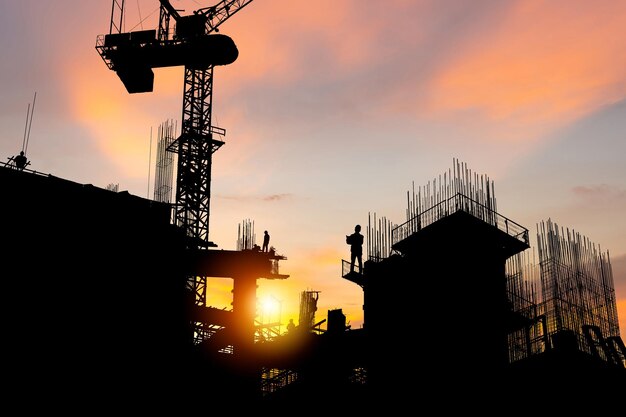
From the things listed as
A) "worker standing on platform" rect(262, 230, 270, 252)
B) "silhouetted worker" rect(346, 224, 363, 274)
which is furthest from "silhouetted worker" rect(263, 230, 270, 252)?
"silhouetted worker" rect(346, 224, 363, 274)

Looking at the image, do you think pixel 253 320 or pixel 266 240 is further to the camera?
pixel 266 240

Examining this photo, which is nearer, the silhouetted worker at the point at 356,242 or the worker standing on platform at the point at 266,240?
the silhouetted worker at the point at 356,242

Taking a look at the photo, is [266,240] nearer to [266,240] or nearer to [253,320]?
[266,240]

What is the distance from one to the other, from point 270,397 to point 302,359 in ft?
37.9

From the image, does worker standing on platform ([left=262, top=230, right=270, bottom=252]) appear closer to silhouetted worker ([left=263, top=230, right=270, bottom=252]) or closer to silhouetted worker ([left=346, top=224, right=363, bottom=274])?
silhouetted worker ([left=263, top=230, right=270, bottom=252])

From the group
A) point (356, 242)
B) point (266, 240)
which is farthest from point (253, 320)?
point (266, 240)

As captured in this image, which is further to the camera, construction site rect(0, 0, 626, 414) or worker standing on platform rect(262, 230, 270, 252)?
worker standing on platform rect(262, 230, 270, 252)

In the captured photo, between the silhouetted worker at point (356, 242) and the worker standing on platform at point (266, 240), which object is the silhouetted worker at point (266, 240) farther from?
the silhouetted worker at point (356, 242)

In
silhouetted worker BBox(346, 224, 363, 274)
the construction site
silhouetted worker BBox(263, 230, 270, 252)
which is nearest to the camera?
the construction site

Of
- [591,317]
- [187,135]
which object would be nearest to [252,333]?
[591,317]

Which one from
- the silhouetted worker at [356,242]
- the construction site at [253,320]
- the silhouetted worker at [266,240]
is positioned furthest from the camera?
the silhouetted worker at [266,240]

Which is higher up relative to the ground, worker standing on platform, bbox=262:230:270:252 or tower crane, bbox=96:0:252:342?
tower crane, bbox=96:0:252:342

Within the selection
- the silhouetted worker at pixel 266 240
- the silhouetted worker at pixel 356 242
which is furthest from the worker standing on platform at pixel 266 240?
the silhouetted worker at pixel 356 242

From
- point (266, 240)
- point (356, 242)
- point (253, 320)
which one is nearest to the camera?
point (253, 320)
